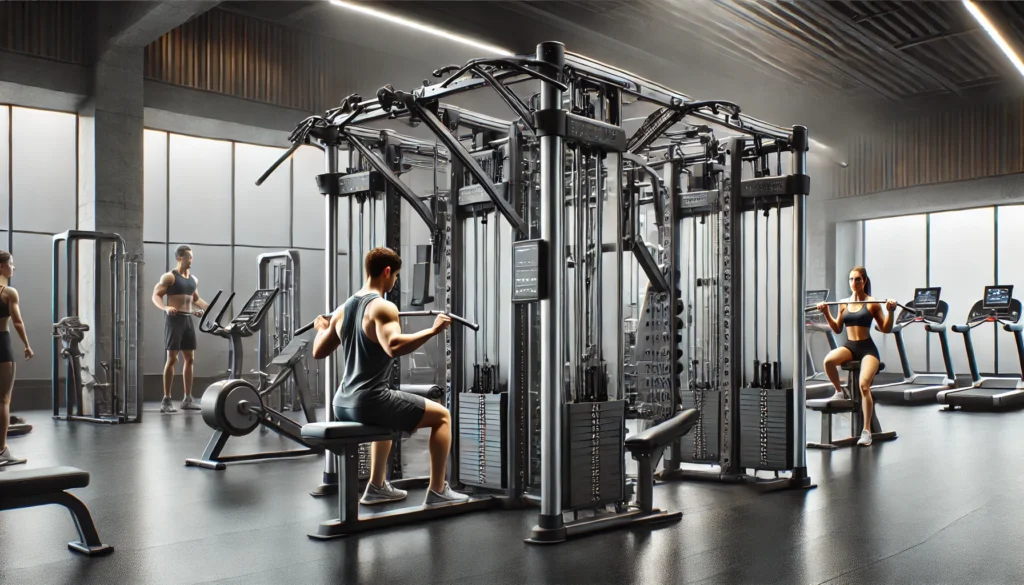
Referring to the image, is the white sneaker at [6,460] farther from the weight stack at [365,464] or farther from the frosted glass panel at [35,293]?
the frosted glass panel at [35,293]

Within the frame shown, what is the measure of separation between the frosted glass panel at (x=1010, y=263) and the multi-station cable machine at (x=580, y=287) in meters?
9.80

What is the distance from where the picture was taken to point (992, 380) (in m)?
12.3

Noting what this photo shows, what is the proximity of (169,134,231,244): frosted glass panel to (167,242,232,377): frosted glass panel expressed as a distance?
0.57ft

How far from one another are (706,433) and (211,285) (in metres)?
9.10

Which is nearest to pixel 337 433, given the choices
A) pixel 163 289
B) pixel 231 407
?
pixel 231 407

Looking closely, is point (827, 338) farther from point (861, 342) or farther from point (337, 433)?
point (337, 433)

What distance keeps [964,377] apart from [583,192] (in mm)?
11635

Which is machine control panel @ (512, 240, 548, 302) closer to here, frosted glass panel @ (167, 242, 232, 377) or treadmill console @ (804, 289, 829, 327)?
treadmill console @ (804, 289, 829, 327)

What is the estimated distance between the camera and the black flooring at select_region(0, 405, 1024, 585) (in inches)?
143

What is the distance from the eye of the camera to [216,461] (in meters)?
6.45

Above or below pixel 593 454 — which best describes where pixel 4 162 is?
above

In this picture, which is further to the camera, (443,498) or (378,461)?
(378,461)

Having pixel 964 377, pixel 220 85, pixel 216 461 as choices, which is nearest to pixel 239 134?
pixel 220 85

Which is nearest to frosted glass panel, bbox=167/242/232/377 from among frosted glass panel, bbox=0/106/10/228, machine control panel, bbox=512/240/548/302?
frosted glass panel, bbox=0/106/10/228
